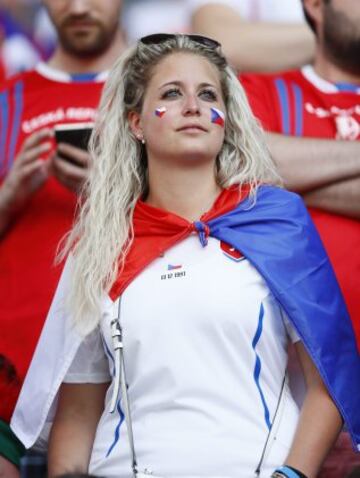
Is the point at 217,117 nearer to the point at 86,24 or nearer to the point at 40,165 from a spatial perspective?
the point at 40,165

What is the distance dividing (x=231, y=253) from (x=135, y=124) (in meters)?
0.64

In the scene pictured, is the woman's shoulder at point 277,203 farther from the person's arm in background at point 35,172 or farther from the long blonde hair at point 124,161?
the person's arm in background at point 35,172

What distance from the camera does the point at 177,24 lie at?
7.15m

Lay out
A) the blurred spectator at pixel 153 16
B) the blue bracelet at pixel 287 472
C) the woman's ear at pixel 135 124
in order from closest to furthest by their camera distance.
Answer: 1. the blue bracelet at pixel 287 472
2. the woman's ear at pixel 135 124
3. the blurred spectator at pixel 153 16

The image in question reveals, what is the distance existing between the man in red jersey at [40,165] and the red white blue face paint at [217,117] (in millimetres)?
556

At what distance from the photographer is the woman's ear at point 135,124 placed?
4070 mm

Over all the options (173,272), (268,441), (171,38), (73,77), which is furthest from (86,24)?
(268,441)

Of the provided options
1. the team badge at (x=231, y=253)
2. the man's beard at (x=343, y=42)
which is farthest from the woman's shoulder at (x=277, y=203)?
the man's beard at (x=343, y=42)

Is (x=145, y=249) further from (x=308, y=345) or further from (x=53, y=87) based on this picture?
(x=53, y=87)

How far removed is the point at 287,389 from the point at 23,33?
4.33 m

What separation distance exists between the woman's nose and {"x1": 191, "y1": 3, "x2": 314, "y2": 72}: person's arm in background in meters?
1.27

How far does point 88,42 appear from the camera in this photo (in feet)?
16.1

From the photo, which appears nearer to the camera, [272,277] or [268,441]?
[268,441]

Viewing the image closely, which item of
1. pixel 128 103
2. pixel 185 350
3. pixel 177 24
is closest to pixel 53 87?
pixel 128 103
